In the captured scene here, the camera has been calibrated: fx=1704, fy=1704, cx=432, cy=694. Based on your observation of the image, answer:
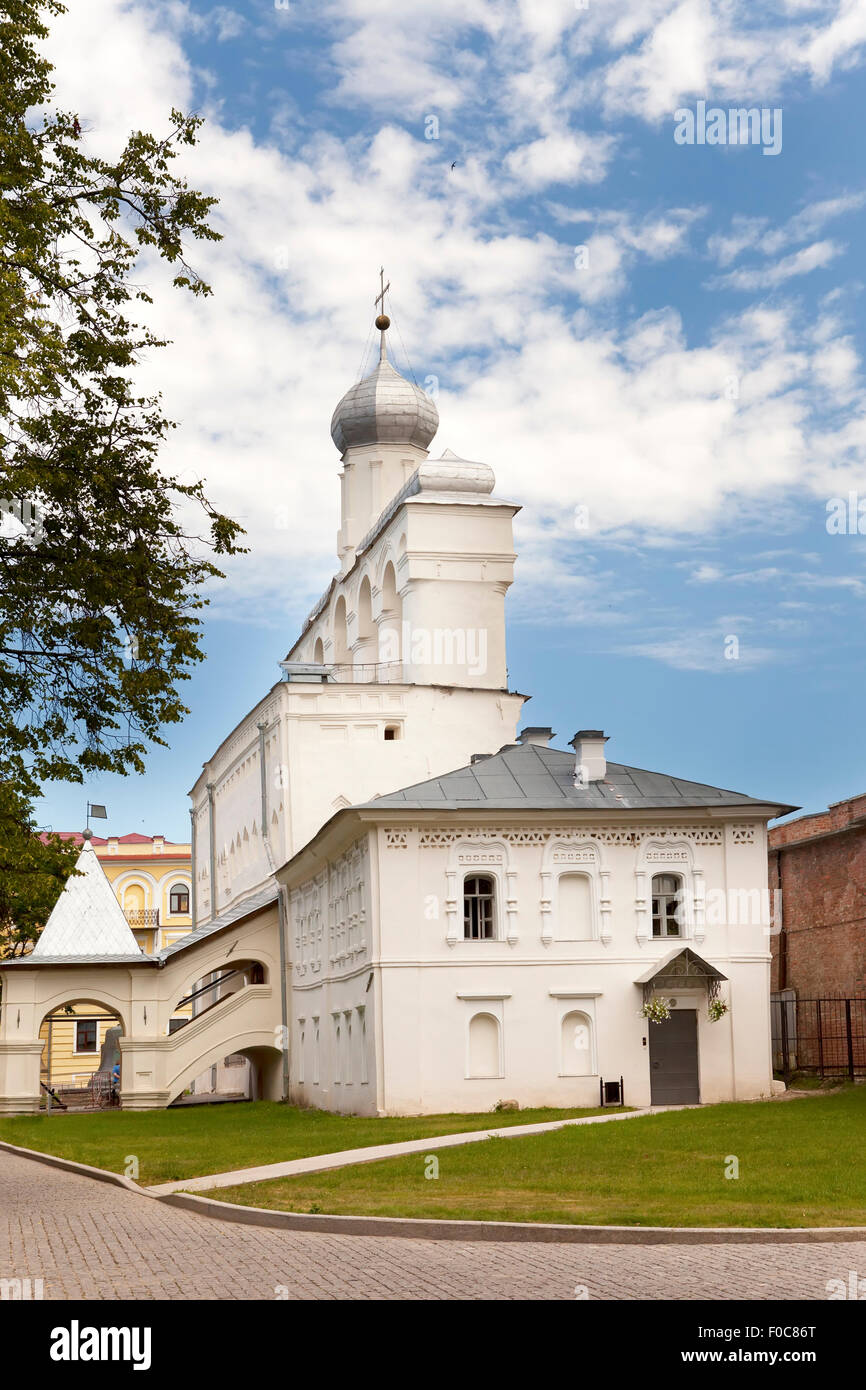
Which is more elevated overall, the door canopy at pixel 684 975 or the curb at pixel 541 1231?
the door canopy at pixel 684 975

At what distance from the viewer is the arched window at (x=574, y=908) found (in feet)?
110

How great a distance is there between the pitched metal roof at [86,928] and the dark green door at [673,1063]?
17.5 metres

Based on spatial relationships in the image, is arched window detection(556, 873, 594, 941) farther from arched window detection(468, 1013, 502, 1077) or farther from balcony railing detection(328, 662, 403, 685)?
balcony railing detection(328, 662, 403, 685)

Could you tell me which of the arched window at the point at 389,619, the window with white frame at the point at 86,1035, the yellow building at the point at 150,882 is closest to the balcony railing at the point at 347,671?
the arched window at the point at 389,619

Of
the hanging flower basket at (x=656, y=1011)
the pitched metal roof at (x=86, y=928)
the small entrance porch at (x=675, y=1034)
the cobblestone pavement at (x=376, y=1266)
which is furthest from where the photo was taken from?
the pitched metal roof at (x=86, y=928)

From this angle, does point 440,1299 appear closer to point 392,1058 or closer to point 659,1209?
point 659,1209

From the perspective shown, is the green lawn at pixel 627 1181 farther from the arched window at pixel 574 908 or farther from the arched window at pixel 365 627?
the arched window at pixel 365 627

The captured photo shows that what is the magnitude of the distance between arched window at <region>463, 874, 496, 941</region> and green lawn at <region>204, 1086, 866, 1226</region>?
8.82 metres

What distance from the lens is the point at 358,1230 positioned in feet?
45.5

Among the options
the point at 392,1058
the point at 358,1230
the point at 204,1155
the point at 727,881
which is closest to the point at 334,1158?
the point at 204,1155

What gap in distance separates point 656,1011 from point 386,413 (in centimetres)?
2667

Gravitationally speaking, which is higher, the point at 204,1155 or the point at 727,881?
the point at 727,881

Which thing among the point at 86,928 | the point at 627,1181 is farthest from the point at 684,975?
the point at 86,928
